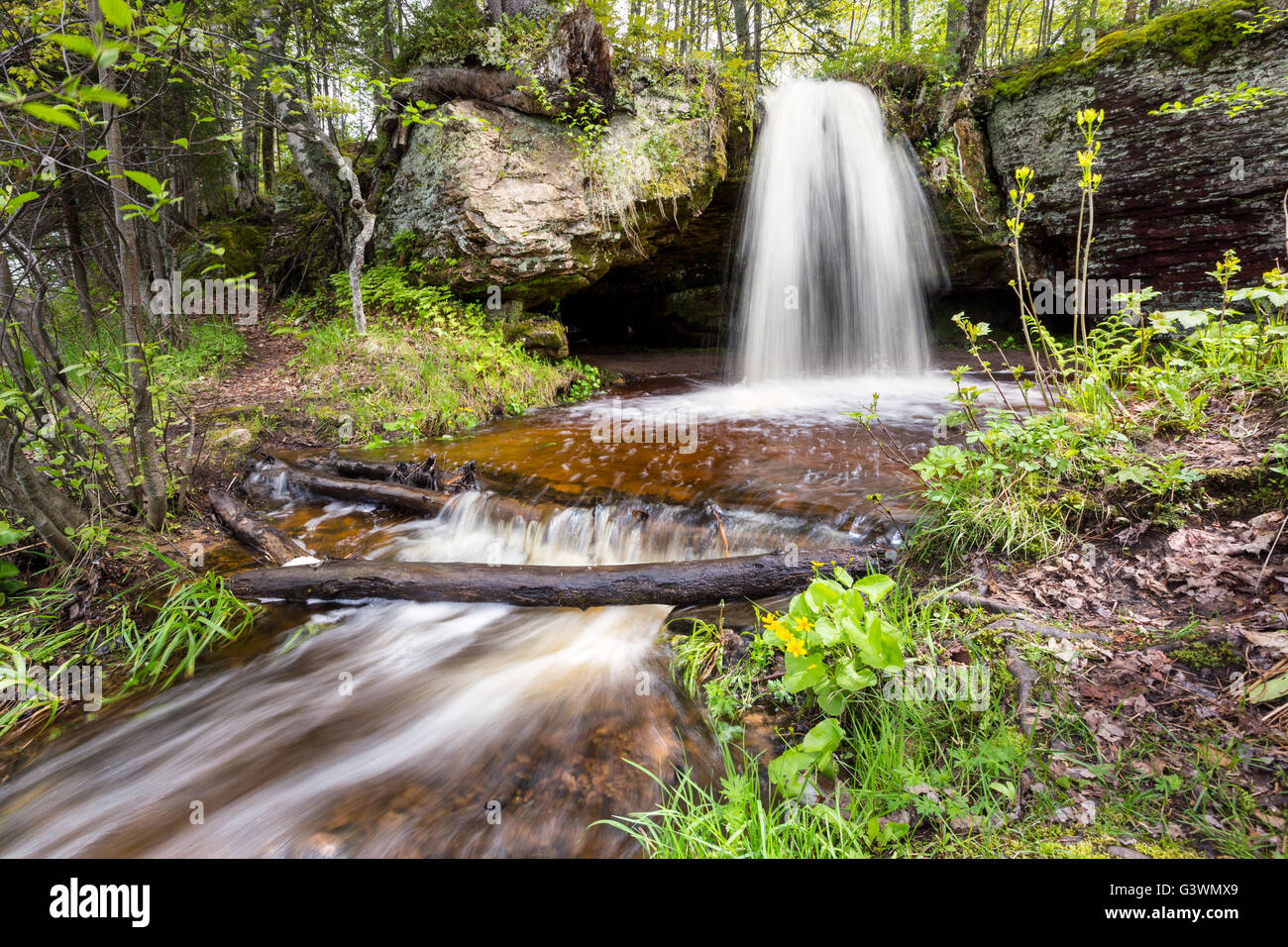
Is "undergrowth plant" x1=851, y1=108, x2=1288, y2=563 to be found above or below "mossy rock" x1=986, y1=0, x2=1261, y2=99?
below

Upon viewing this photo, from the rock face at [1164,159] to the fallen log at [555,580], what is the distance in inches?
336

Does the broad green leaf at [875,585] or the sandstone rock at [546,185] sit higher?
the sandstone rock at [546,185]

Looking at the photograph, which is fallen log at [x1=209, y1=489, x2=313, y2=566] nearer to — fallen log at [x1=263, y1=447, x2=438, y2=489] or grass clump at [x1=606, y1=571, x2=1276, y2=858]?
fallen log at [x1=263, y1=447, x2=438, y2=489]

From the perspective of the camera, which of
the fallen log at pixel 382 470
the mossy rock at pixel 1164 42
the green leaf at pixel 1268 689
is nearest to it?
the green leaf at pixel 1268 689

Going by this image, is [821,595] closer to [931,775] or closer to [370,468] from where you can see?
[931,775]

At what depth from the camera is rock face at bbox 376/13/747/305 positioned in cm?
780

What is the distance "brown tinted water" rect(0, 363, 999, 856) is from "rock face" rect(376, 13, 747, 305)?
4.67 m

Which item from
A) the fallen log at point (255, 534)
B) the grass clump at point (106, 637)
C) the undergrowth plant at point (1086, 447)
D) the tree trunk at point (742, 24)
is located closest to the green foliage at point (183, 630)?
the grass clump at point (106, 637)

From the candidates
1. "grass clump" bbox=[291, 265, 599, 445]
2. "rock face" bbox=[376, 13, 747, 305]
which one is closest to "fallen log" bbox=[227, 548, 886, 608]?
"grass clump" bbox=[291, 265, 599, 445]

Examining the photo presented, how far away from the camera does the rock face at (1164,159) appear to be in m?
6.86

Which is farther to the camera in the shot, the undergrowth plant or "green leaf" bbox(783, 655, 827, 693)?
the undergrowth plant

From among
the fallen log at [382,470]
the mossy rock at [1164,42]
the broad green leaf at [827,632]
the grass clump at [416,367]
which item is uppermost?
the mossy rock at [1164,42]

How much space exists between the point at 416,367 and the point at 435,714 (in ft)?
19.0

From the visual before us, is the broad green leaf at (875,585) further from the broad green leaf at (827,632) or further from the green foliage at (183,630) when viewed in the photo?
the green foliage at (183,630)
